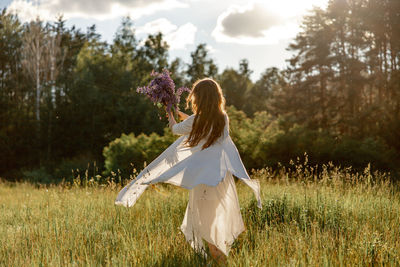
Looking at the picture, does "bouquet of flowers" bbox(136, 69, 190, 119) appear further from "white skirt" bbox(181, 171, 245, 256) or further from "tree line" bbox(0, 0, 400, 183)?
"tree line" bbox(0, 0, 400, 183)

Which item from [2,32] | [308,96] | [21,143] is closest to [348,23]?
[308,96]

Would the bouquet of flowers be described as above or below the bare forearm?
above

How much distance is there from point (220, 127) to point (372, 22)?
1966 cm

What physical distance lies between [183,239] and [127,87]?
2292 centimetres

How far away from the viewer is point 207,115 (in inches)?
149

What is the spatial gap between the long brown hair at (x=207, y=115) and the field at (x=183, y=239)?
0.79 m

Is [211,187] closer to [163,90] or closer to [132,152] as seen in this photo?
[163,90]

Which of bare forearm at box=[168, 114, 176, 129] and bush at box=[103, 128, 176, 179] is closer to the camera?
bare forearm at box=[168, 114, 176, 129]

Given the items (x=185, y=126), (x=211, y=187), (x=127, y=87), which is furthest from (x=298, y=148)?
(x=127, y=87)

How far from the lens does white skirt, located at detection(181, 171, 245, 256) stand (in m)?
3.68

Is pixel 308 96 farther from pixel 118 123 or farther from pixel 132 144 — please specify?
pixel 132 144

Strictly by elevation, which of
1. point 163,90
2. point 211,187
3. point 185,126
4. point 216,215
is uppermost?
point 163,90

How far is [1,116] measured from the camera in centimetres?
2800

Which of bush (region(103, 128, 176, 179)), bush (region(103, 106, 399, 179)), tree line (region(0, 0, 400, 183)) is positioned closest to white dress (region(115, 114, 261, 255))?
bush (region(103, 106, 399, 179))
